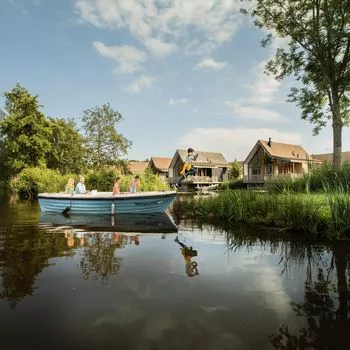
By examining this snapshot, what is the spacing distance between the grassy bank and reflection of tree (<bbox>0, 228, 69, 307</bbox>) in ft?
21.3

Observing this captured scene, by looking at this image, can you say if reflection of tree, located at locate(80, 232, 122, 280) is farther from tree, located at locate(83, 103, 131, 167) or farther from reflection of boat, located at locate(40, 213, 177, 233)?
tree, located at locate(83, 103, 131, 167)

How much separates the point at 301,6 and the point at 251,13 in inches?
115

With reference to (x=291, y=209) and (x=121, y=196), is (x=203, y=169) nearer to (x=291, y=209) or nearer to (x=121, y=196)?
(x=121, y=196)

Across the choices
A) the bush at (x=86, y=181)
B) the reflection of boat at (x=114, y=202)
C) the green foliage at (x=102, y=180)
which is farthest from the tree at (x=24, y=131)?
the reflection of boat at (x=114, y=202)

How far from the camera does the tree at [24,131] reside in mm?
41125

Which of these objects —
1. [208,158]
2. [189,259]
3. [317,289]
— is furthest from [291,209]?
[208,158]

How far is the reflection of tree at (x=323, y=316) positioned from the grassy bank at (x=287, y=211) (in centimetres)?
313

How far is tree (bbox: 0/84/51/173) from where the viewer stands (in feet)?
135

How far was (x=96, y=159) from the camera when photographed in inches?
1316

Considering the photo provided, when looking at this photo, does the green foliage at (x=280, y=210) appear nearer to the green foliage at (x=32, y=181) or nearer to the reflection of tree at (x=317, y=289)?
the reflection of tree at (x=317, y=289)

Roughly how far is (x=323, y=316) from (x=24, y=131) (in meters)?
44.6

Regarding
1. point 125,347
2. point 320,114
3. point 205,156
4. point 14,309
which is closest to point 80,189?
point 14,309

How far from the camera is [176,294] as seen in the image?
4.92 meters

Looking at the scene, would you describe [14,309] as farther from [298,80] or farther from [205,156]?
[205,156]
